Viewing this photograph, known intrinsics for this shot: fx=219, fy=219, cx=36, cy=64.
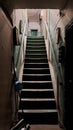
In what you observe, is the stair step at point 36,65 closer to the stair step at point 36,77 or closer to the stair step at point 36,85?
the stair step at point 36,77

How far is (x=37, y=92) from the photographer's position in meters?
5.14

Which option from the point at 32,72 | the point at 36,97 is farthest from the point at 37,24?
the point at 36,97

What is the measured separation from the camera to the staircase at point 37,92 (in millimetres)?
4520

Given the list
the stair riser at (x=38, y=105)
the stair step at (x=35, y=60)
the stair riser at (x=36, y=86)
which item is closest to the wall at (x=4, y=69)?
the stair riser at (x=38, y=105)

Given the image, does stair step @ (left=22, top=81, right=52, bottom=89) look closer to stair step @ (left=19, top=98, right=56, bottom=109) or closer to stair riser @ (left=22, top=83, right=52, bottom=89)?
stair riser @ (left=22, top=83, right=52, bottom=89)

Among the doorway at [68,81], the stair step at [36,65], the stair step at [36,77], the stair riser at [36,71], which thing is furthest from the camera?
the stair step at [36,65]

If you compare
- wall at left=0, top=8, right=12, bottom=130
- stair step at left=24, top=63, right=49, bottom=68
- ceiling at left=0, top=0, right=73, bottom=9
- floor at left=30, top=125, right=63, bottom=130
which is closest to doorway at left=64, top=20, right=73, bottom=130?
floor at left=30, top=125, right=63, bottom=130

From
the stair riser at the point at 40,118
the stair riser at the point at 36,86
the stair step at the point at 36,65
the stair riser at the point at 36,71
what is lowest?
the stair riser at the point at 40,118

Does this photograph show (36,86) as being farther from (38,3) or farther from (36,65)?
(38,3)

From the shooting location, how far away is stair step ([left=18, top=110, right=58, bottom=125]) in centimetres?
449

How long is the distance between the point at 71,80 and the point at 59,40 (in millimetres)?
1078

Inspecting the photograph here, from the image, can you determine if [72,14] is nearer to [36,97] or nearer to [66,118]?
[66,118]

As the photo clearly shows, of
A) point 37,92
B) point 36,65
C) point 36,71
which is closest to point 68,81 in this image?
point 37,92

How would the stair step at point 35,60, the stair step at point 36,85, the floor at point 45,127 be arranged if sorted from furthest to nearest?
the stair step at point 35,60
the stair step at point 36,85
the floor at point 45,127
